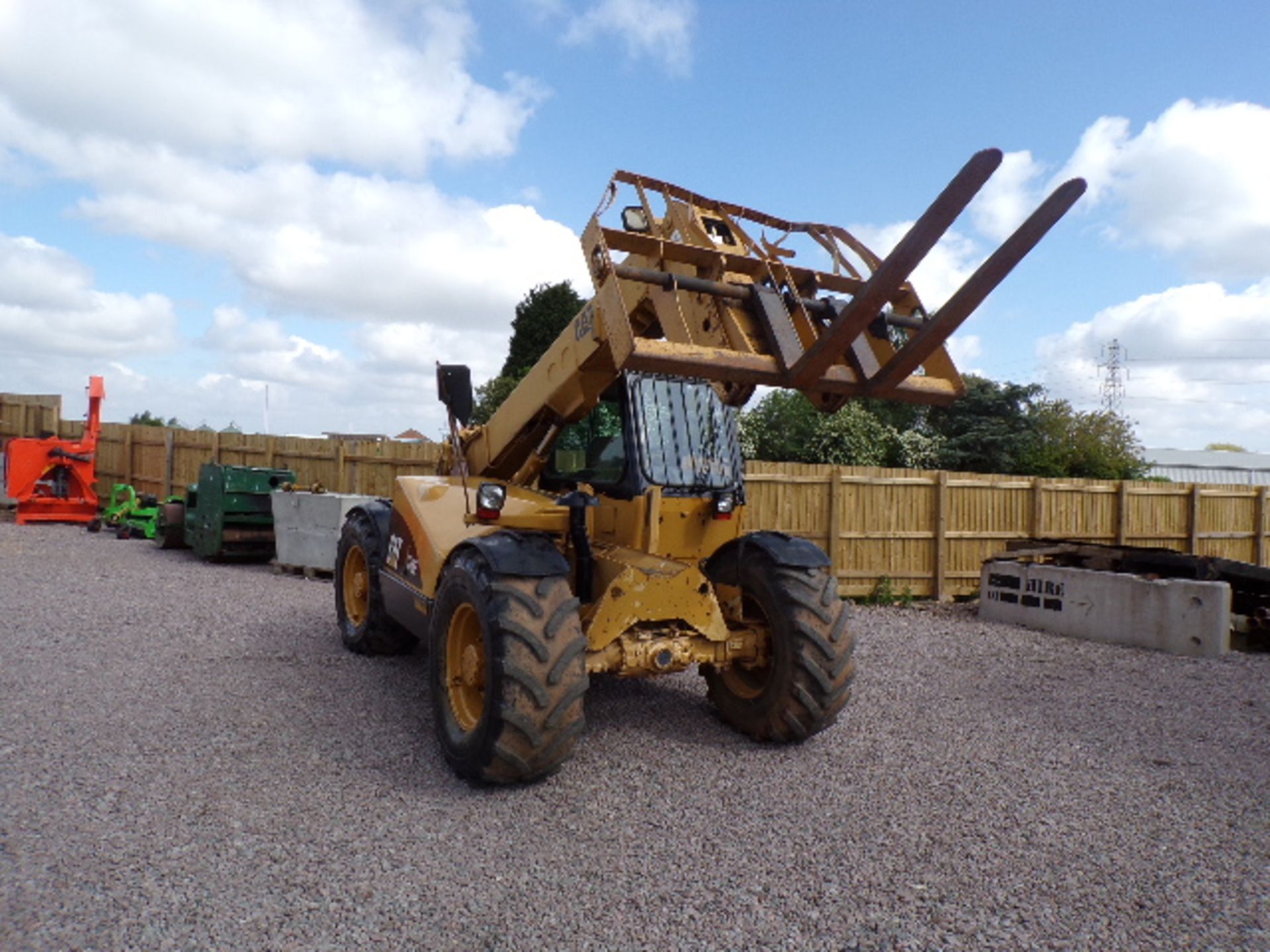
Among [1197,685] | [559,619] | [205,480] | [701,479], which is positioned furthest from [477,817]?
[205,480]

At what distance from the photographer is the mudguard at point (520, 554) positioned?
13.9 feet

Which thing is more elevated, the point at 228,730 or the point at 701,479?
the point at 701,479

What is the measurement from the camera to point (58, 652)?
21.8 feet

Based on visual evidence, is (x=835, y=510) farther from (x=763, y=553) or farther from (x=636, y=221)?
(x=636, y=221)

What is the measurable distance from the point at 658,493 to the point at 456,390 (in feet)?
4.15

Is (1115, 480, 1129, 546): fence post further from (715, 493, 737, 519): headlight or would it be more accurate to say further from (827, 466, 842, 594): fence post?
(715, 493, 737, 519): headlight

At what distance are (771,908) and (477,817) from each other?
4.52 feet

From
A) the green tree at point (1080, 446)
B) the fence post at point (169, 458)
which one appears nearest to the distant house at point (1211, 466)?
the green tree at point (1080, 446)

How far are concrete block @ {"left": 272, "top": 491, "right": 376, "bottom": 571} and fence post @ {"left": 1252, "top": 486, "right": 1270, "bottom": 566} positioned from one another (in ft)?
46.5

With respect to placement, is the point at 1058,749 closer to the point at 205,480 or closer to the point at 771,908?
the point at 771,908

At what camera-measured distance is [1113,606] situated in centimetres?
927

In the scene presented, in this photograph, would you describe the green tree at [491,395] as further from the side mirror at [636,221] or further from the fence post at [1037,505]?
the side mirror at [636,221]

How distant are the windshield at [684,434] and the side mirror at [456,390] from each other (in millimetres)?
924

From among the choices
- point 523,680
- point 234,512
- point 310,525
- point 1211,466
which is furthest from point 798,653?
point 1211,466
